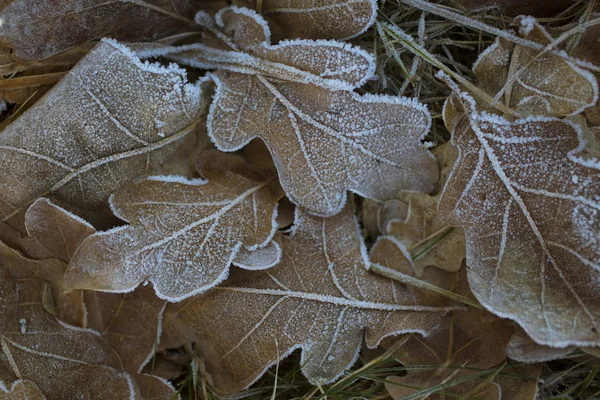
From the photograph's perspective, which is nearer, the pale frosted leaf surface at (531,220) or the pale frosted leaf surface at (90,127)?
the pale frosted leaf surface at (531,220)

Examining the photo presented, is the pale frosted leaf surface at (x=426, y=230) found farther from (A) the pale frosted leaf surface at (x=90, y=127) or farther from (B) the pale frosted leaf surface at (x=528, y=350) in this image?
(A) the pale frosted leaf surface at (x=90, y=127)

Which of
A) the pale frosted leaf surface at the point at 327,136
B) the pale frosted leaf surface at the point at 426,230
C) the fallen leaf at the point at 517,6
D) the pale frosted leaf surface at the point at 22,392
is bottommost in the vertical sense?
the pale frosted leaf surface at the point at 22,392

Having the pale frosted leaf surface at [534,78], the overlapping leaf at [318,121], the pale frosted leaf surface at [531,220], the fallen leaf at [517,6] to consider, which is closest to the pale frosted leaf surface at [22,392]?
the overlapping leaf at [318,121]

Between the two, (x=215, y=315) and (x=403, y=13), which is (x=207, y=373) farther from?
(x=403, y=13)

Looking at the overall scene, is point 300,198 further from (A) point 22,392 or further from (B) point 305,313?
(A) point 22,392

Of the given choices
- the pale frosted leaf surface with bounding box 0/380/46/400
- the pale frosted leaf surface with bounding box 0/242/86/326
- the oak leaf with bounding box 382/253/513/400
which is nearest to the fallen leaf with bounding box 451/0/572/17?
the oak leaf with bounding box 382/253/513/400

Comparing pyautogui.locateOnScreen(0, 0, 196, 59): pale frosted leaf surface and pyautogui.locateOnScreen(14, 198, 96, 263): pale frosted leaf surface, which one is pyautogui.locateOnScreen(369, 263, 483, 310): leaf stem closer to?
pyautogui.locateOnScreen(14, 198, 96, 263): pale frosted leaf surface

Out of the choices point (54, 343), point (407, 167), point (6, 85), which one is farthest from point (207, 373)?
point (6, 85)
